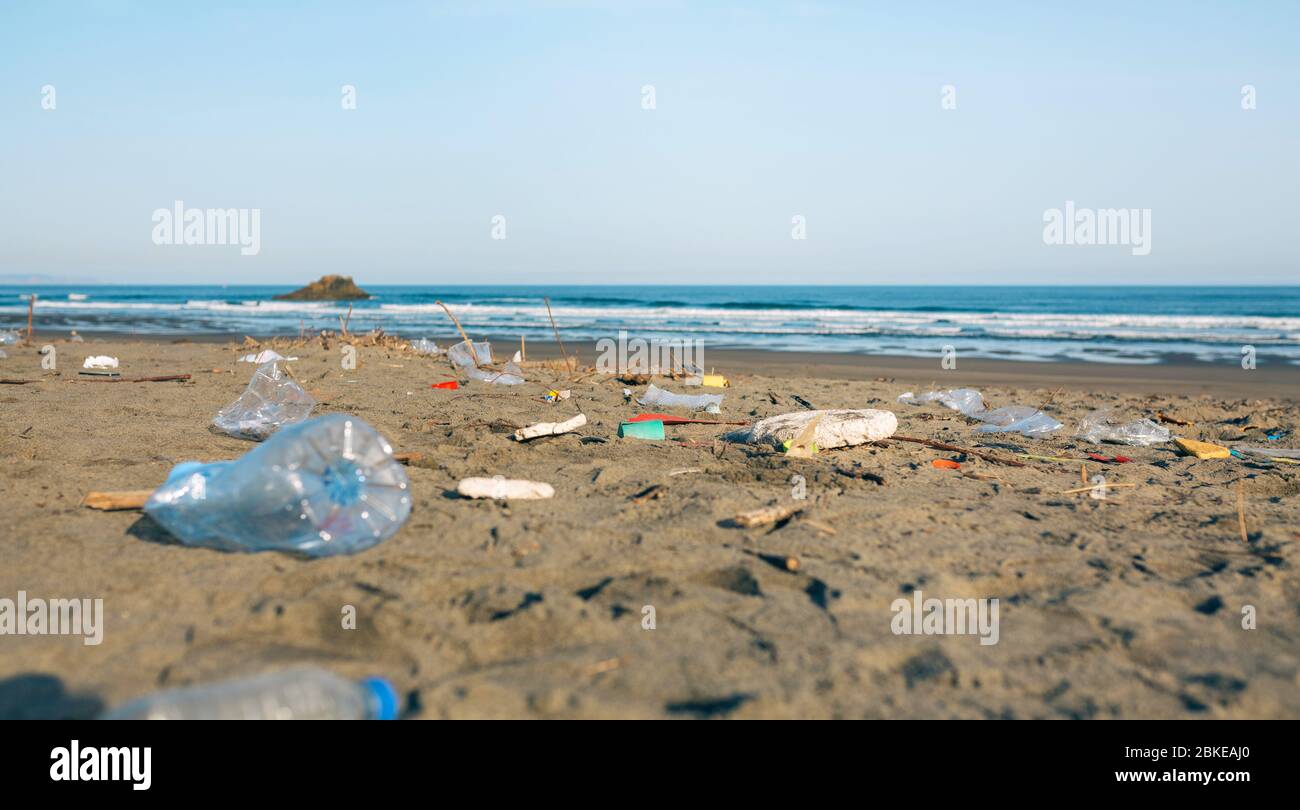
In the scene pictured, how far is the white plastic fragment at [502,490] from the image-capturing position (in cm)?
292

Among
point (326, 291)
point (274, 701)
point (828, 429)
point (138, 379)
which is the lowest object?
point (274, 701)

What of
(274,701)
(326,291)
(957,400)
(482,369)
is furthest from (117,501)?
(326,291)

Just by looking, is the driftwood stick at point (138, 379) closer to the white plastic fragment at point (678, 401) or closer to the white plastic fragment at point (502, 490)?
the white plastic fragment at point (678, 401)

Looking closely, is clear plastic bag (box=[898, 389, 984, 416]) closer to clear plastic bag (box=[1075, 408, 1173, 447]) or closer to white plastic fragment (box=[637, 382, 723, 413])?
clear plastic bag (box=[1075, 408, 1173, 447])

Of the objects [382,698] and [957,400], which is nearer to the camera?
[382,698]

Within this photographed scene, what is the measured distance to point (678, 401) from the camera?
18.4ft

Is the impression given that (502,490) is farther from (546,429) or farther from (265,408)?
(265,408)

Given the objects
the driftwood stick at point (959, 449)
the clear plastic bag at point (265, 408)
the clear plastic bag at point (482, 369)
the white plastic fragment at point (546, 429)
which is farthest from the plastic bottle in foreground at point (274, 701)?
the clear plastic bag at point (482, 369)

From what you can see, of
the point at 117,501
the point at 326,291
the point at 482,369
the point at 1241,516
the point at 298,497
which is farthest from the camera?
the point at 326,291

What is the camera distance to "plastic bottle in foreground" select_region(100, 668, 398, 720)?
159 cm

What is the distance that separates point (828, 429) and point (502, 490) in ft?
5.77
